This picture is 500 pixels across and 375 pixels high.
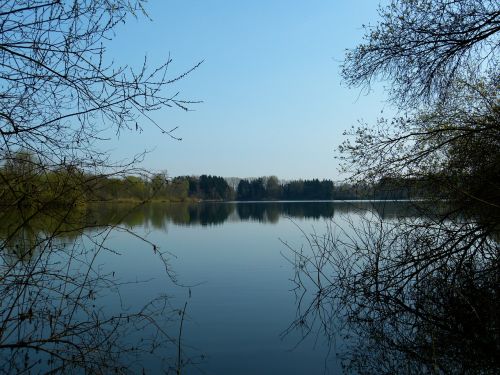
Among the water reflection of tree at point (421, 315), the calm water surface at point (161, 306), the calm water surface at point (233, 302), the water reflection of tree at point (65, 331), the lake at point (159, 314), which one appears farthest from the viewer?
the calm water surface at point (233, 302)

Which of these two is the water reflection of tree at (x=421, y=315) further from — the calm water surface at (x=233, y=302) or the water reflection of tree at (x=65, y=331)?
the water reflection of tree at (x=65, y=331)

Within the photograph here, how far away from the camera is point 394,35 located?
6.64 metres

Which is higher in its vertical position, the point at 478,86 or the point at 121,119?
the point at 478,86

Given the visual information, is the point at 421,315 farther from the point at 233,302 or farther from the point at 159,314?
the point at 159,314

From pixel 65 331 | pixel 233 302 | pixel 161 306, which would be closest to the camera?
pixel 65 331

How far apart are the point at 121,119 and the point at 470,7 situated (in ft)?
17.1

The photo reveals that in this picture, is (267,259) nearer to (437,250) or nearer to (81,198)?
(437,250)

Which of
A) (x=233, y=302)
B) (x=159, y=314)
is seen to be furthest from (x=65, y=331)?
(x=233, y=302)

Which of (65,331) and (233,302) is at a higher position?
(65,331)

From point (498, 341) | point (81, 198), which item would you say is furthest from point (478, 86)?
point (81, 198)

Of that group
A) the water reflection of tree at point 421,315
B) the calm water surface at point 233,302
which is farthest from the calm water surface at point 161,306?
the water reflection of tree at point 421,315

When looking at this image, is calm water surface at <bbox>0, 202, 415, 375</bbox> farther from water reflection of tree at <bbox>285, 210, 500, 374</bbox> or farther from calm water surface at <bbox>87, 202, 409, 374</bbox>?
water reflection of tree at <bbox>285, 210, 500, 374</bbox>

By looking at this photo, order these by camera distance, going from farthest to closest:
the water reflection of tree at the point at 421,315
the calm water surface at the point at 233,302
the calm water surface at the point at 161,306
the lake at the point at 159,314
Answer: the calm water surface at the point at 233,302
the water reflection of tree at the point at 421,315
the lake at the point at 159,314
the calm water surface at the point at 161,306

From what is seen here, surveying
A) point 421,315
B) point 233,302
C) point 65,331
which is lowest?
point 233,302
